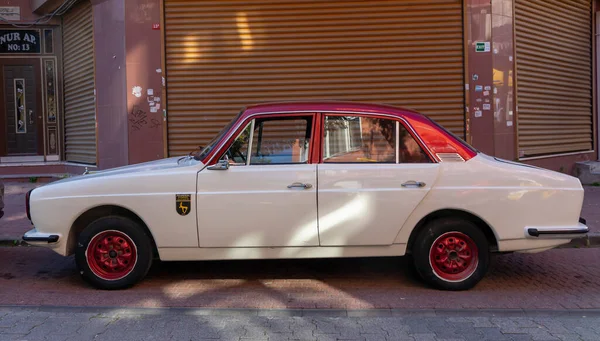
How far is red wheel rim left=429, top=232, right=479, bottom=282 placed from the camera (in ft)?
17.9

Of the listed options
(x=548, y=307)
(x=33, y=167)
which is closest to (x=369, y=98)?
(x=548, y=307)

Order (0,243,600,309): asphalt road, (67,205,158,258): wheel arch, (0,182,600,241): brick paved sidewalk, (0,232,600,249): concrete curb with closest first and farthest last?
(0,243,600,309): asphalt road, (67,205,158,258): wheel arch, (0,232,600,249): concrete curb, (0,182,600,241): brick paved sidewalk

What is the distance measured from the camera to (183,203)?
5379mm

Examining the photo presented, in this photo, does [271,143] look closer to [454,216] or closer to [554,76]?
[454,216]

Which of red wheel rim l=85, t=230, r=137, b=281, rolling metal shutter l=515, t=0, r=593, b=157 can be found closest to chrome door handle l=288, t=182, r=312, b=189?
red wheel rim l=85, t=230, r=137, b=281

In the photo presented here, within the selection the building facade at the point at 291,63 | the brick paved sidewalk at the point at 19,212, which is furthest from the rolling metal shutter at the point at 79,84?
the brick paved sidewalk at the point at 19,212

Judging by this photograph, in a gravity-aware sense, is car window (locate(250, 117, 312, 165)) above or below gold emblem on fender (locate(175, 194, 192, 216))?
above

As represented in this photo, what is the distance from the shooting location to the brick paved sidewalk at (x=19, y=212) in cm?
807

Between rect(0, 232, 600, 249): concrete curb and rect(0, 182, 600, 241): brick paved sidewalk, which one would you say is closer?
rect(0, 232, 600, 249): concrete curb

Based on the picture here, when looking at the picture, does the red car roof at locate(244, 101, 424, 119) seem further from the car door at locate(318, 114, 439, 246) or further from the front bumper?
the front bumper

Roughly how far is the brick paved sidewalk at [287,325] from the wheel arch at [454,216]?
0.83 metres

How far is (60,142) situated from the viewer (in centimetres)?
1380

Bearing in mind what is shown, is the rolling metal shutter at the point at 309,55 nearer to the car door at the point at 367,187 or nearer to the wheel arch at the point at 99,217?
the wheel arch at the point at 99,217

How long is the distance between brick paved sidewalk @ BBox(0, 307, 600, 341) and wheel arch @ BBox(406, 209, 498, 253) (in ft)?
2.71
